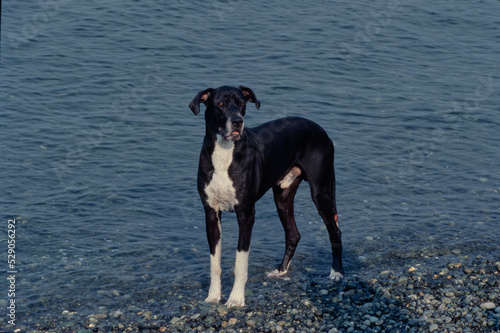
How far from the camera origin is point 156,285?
10.1 meters

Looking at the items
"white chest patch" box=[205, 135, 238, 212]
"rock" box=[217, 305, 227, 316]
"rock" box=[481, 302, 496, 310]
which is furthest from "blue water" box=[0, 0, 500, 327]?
"rock" box=[481, 302, 496, 310]

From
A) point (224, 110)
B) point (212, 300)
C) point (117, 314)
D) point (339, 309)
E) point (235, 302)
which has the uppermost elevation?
point (224, 110)

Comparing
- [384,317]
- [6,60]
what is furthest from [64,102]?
[384,317]

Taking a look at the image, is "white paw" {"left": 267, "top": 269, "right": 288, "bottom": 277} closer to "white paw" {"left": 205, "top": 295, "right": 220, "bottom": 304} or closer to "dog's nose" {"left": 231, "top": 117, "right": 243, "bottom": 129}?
"white paw" {"left": 205, "top": 295, "right": 220, "bottom": 304}

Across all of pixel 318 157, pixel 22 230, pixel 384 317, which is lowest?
pixel 22 230

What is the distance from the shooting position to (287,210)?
33.6 feet

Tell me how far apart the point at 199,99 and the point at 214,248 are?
5.96ft

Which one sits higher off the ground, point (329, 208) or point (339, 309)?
point (329, 208)

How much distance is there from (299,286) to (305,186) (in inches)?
191

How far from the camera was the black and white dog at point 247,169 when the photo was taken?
340 inches

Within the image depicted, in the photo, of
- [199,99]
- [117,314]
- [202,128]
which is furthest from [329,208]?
[202,128]

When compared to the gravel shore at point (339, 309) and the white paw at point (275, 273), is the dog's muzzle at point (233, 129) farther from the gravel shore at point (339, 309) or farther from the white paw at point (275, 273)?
the white paw at point (275, 273)

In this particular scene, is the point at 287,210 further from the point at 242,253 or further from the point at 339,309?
the point at 339,309

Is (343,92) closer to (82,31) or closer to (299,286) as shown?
(82,31)
